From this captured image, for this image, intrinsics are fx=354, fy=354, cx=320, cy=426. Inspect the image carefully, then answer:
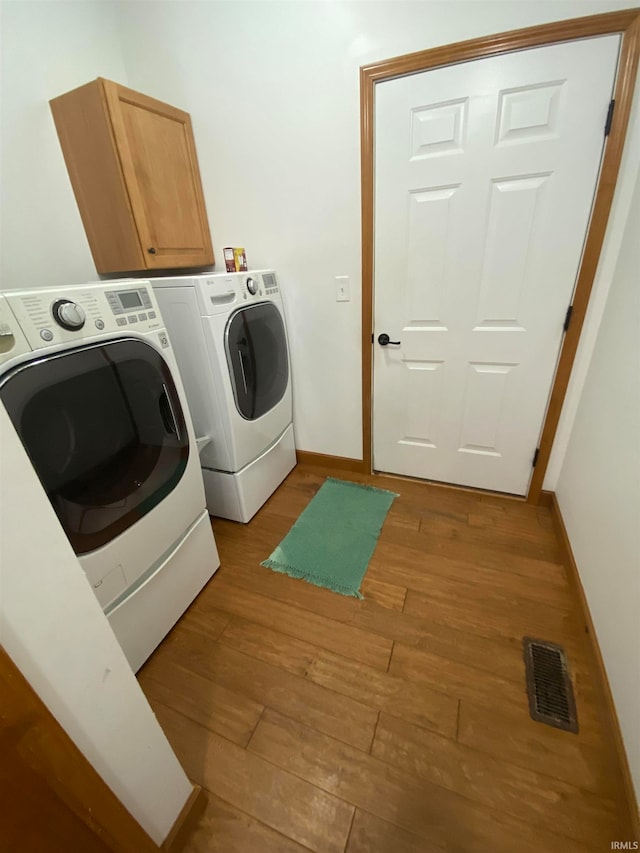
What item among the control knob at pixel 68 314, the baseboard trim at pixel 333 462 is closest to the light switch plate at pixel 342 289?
the baseboard trim at pixel 333 462

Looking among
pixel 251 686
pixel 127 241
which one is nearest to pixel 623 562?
pixel 251 686

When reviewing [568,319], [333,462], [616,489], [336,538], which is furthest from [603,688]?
[333,462]

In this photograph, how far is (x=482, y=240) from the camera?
1549mm

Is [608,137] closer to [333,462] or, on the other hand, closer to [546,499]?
[546,499]

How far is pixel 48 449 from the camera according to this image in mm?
879

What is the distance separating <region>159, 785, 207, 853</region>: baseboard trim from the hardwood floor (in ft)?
0.11

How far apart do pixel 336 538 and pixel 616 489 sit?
1127mm

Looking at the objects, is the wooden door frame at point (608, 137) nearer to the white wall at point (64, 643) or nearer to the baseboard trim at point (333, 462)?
the baseboard trim at point (333, 462)

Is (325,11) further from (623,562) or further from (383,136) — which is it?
(623,562)

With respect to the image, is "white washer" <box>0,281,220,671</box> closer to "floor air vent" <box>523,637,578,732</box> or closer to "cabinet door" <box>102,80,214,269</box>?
"cabinet door" <box>102,80,214,269</box>

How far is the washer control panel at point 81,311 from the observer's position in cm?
81

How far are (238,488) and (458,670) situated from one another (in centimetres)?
116

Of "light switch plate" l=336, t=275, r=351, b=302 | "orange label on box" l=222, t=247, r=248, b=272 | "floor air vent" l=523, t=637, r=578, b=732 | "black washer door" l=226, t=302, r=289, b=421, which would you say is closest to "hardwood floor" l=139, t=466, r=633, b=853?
"floor air vent" l=523, t=637, r=578, b=732

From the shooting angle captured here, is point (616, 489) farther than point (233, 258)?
No
